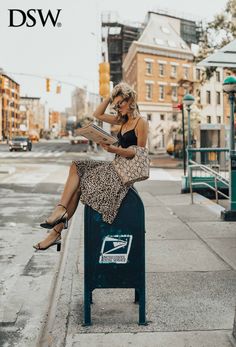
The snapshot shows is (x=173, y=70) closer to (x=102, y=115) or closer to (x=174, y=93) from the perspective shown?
(x=174, y=93)

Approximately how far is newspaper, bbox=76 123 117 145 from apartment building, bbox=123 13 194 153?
4662 cm

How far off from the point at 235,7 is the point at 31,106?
150592 mm

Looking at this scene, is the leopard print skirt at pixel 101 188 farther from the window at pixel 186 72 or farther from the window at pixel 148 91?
the window at pixel 186 72

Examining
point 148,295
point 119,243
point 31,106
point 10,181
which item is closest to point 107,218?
point 119,243

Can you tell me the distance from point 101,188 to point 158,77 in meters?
50.6

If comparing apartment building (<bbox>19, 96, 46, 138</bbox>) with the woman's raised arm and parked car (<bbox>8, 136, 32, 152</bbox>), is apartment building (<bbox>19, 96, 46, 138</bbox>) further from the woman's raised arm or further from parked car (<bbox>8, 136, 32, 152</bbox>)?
the woman's raised arm

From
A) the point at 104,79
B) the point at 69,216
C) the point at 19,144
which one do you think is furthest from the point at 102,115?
the point at 19,144

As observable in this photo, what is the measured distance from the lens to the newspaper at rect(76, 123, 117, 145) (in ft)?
12.2

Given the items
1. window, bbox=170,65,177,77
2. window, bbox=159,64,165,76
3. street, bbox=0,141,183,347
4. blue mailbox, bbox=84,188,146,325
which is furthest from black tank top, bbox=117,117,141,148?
window, bbox=170,65,177,77

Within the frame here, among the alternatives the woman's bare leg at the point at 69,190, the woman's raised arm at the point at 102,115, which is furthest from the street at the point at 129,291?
the woman's raised arm at the point at 102,115

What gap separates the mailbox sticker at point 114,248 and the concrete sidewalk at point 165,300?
21.9 inches

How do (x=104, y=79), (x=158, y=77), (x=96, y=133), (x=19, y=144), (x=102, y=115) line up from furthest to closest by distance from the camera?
(x=19, y=144) < (x=158, y=77) < (x=104, y=79) < (x=102, y=115) < (x=96, y=133)

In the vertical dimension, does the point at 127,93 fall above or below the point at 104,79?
below

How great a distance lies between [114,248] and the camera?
3988mm
